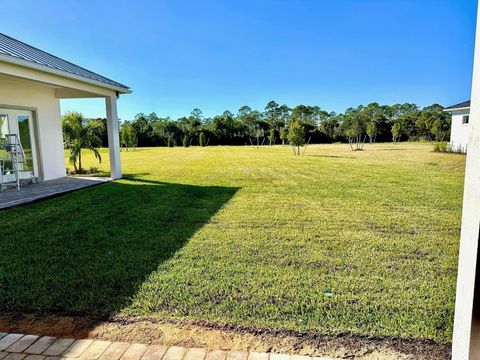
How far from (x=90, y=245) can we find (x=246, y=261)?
2.20m

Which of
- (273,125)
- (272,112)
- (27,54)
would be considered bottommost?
(27,54)

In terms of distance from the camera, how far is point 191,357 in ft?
6.97

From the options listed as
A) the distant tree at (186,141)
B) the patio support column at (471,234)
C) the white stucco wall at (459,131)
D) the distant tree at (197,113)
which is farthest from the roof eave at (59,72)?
the distant tree at (197,113)

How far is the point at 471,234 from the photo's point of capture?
5.11 feet

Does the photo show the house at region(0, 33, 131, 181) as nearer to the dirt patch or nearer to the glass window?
the glass window

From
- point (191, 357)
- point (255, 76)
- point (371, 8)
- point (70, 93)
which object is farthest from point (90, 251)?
point (255, 76)

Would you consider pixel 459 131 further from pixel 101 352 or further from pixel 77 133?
pixel 101 352

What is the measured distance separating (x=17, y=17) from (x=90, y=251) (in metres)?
12.5

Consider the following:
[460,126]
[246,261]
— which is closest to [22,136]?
[246,261]

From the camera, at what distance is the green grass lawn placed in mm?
2691

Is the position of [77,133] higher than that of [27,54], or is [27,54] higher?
[27,54]

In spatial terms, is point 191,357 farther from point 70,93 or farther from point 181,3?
point 181,3

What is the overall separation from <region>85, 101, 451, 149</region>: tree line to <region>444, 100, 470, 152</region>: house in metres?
17.8

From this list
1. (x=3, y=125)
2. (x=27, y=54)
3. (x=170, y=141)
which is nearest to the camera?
(x=27, y=54)
